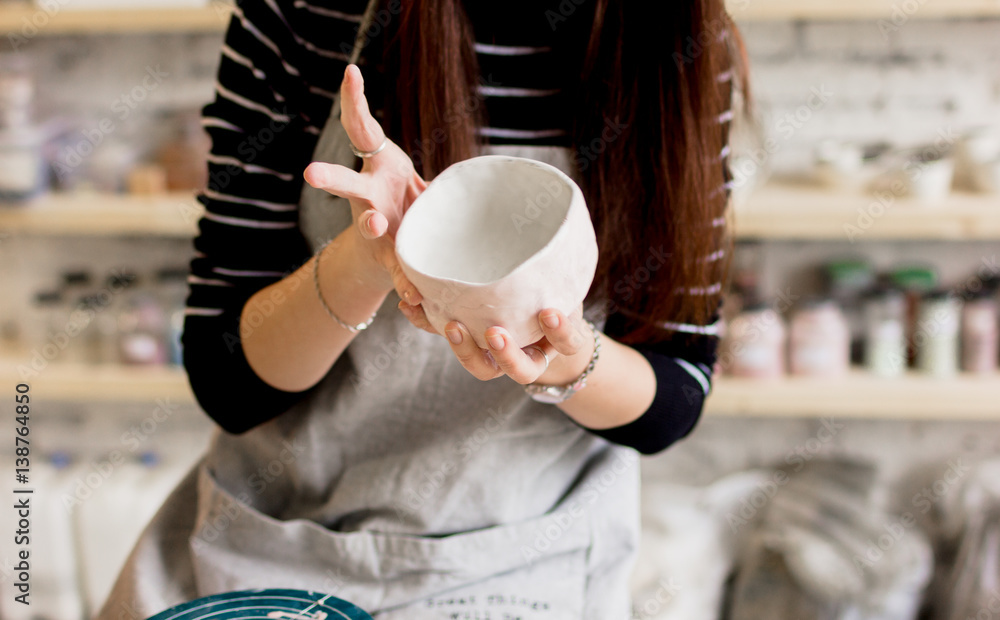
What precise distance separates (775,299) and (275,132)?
1351 millimetres

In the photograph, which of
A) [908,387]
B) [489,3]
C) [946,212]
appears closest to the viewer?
[489,3]

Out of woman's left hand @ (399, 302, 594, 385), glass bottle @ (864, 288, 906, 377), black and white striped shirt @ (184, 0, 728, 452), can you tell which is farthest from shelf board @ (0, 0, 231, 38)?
glass bottle @ (864, 288, 906, 377)

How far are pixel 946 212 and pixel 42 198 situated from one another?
1.77 m

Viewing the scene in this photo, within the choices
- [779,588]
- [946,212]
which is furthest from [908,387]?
[779,588]

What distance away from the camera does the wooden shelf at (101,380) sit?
169 cm

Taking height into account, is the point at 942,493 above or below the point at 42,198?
below

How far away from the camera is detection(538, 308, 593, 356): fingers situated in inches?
20.3

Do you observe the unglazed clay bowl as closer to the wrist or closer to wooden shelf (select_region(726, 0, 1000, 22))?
the wrist

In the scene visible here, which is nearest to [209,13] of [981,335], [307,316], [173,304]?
[173,304]

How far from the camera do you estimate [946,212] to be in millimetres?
1480

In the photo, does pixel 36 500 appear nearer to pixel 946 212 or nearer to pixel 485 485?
pixel 485 485

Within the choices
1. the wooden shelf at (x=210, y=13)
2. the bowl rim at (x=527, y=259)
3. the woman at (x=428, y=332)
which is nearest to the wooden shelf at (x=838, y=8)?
Answer: the wooden shelf at (x=210, y=13)

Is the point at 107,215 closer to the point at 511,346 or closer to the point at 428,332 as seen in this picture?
the point at 428,332

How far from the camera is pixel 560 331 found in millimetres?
527
